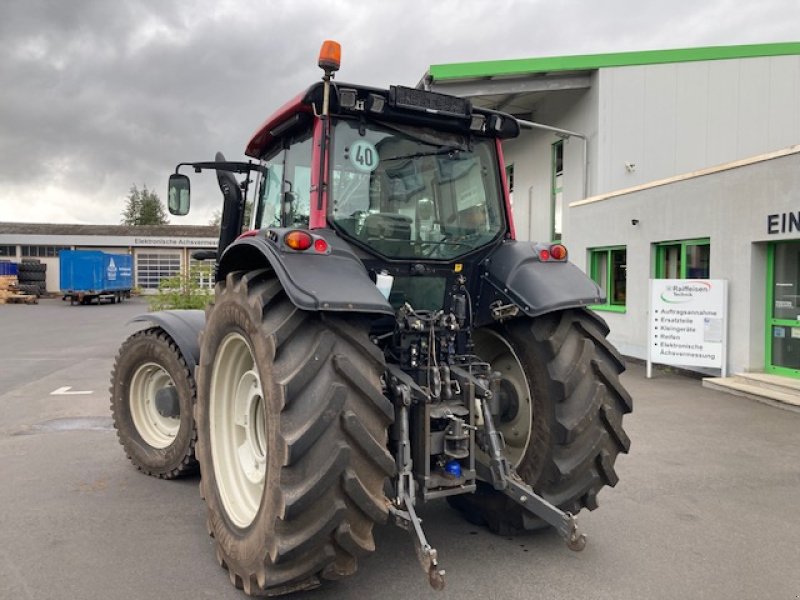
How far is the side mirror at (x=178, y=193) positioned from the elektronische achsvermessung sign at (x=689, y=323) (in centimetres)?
736

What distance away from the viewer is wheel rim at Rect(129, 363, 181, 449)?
5164 millimetres

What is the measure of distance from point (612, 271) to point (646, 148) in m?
2.86

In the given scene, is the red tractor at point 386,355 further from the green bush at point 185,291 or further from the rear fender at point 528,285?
the green bush at point 185,291

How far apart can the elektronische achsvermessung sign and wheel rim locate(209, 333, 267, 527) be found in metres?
7.75

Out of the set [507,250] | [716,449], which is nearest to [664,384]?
[716,449]

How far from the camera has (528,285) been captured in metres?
3.58

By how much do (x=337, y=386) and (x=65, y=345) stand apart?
1435cm

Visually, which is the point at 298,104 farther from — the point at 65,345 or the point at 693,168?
the point at 65,345

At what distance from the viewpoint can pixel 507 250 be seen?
3854 millimetres

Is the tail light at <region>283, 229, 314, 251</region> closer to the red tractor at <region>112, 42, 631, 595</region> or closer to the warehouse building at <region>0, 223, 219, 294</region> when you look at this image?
the red tractor at <region>112, 42, 631, 595</region>

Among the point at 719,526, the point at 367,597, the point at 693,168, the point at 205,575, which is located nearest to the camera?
the point at 367,597

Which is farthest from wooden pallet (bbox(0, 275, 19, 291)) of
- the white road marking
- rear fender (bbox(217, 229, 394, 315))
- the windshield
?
the windshield

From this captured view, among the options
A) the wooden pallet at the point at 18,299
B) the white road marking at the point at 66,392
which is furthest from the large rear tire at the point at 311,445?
the wooden pallet at the point at 18,299

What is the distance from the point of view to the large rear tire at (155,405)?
4.70 meters
